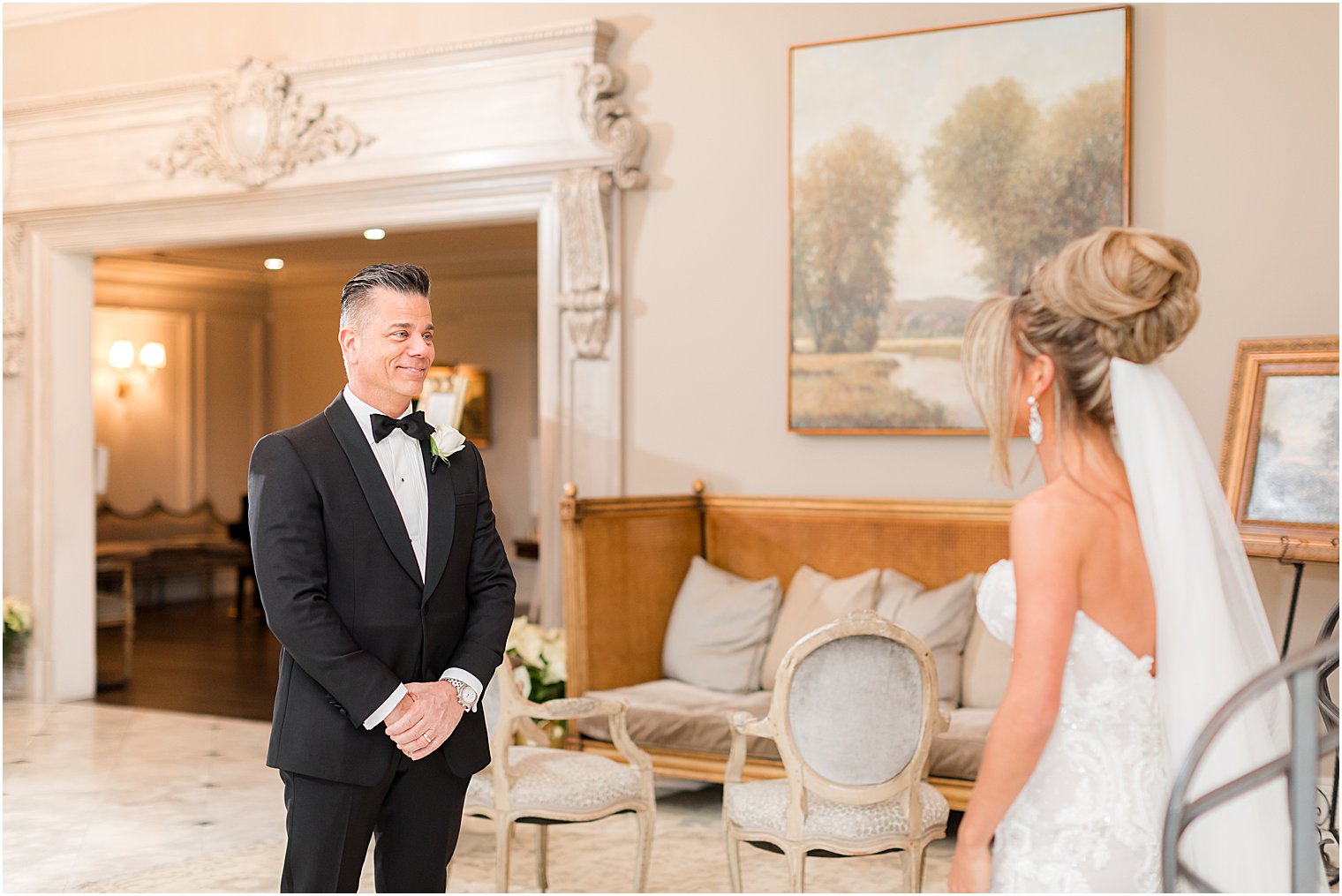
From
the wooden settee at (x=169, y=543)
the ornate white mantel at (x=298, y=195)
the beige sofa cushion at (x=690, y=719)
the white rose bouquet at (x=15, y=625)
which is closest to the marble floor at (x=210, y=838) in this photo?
the beige sofa cushion at (x=690, y=719)

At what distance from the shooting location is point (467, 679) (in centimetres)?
275

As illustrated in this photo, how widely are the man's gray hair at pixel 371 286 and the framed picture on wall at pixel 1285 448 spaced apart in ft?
10.8

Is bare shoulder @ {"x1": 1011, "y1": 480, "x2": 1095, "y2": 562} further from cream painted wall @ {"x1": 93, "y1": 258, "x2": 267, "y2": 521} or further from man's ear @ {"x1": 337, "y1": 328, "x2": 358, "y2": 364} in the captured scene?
cream painted wall @ {"x1": 93, "y1": 258, "x2": 267, "y2": 521}

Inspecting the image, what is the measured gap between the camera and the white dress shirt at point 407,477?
2720 millimetres

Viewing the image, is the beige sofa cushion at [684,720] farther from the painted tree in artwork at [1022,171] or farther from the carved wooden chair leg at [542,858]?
the painted tree in artwork at [1022,171]

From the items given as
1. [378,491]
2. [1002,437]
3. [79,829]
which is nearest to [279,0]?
[79,829]

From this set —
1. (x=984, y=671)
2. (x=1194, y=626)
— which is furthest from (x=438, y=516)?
(x=984, y=671)

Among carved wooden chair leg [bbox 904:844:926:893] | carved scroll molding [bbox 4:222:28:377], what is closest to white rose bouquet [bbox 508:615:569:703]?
carved wooden chair leg [bbox 904:844:926:893]

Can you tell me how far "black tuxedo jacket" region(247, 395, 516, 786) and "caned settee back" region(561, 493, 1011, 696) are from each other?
8.92ft

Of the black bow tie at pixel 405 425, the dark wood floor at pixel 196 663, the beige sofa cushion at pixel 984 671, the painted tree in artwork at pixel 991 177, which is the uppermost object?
the painted tree in artwork at pixel 991 177

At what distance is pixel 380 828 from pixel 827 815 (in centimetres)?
147

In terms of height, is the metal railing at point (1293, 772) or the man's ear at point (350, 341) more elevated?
the man's ear at point (350, 341)

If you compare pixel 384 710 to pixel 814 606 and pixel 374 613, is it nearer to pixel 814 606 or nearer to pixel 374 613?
pixel 374 613

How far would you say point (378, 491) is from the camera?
2.66 meters
